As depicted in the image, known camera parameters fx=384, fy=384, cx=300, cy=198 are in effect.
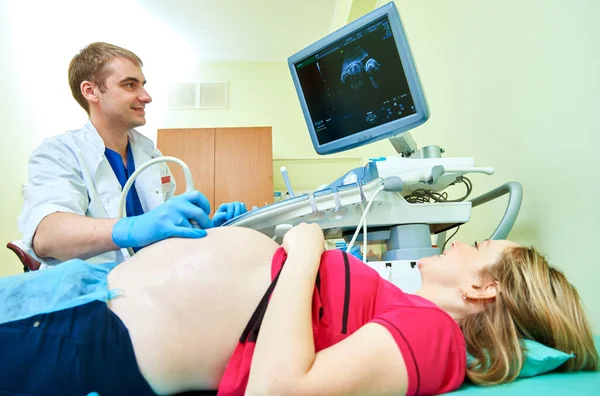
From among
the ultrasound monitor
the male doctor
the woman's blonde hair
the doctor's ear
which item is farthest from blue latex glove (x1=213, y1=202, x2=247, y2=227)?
the doctor's ear

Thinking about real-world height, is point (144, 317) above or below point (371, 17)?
below

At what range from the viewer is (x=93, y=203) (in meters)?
1.52

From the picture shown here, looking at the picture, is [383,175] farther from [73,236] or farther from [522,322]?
[73,236]

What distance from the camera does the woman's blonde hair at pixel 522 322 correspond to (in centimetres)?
79

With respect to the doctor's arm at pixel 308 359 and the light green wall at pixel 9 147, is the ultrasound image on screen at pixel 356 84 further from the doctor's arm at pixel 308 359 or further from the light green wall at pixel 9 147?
the light green wall at pixel 9 147

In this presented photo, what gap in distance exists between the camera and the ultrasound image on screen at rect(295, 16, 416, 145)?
1282 millimetres

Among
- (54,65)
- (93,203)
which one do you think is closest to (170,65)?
(54,65)

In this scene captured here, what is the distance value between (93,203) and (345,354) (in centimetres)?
126

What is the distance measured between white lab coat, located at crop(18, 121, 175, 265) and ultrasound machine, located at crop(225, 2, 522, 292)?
0.62 meters

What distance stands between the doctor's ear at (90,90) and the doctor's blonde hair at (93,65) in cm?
2

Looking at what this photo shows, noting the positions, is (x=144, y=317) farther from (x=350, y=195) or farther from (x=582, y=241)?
(x=582, y=241)

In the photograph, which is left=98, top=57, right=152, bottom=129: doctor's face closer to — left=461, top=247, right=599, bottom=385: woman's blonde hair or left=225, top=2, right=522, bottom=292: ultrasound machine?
left=225, top=2, right=522, bottom=292: ultrasound machine

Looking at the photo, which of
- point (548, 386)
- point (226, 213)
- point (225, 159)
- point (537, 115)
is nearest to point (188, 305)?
point (226, 213)

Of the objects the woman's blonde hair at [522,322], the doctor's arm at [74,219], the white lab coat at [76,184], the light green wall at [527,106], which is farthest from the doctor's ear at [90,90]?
the woman's blonde hair at [522,322]
